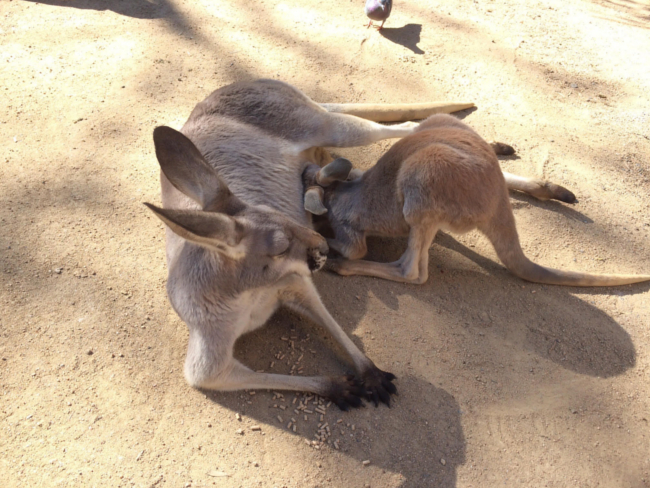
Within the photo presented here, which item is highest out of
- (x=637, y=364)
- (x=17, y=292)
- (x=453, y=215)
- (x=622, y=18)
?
(x=622, y=18)

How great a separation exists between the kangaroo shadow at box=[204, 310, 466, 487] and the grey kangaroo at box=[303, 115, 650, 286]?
0.77 m

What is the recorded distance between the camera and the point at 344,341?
2.79m

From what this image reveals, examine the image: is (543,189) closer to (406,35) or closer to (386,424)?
(386,424)

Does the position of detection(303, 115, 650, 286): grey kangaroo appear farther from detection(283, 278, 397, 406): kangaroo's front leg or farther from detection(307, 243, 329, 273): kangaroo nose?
detection(307, 243, 329, 273): kangaroo nose

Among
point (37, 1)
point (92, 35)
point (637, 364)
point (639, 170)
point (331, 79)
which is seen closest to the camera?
point (637, 364)

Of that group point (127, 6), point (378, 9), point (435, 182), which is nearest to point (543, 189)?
point (435, 182)

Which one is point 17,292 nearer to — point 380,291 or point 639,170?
point 380,291

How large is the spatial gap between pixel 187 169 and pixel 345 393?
1366 millimetres

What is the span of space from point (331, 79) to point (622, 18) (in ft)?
11.6

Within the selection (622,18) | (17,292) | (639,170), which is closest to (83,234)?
(17,292)

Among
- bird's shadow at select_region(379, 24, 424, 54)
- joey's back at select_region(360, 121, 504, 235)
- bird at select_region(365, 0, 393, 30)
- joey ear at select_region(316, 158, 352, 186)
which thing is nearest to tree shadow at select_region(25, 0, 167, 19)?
bird at select_region(365, 0, 393, 30)

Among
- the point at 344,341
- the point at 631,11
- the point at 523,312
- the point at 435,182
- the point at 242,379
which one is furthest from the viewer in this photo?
the point at 631,11

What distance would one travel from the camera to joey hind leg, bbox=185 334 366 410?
2.47 metres

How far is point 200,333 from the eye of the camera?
2504 millimetres
